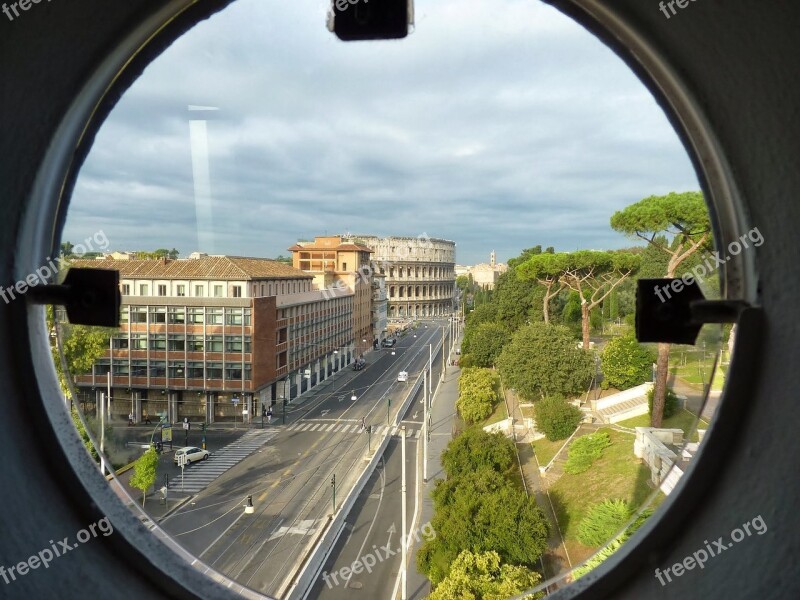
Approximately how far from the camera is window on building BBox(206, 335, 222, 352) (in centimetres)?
145

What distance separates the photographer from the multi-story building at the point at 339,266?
6.05 feet

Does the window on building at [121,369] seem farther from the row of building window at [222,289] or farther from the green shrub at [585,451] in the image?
the green shrub at [585,451]

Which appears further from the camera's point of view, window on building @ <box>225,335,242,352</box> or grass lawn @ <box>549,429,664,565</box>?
window on building @ <box>225,335,242,352</box>

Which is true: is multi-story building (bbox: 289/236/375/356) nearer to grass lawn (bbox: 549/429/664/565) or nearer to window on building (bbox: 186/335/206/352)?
window on building (bbox: 186/335/206/352)

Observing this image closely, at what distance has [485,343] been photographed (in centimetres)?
984

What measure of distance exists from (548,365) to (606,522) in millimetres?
2643

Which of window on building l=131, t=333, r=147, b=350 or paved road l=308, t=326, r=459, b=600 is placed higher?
window on building l=131, t=333, r=147, b=350

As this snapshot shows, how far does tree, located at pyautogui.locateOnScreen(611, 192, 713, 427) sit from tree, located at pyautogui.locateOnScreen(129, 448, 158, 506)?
927mm

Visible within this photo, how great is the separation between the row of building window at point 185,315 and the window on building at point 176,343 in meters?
0.04

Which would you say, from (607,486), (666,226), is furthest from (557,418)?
(666,226)

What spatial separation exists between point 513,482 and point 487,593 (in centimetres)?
101

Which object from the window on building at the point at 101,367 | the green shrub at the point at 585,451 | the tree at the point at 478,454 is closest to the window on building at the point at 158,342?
the window on building at the point at 101,367

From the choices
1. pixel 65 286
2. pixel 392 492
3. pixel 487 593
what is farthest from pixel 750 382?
pixel 392 492

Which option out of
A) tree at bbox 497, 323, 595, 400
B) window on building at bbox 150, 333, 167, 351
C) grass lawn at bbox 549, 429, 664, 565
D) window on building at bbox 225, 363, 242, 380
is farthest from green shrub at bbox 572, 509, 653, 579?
tree at bbox 497, 323, 595, 400
